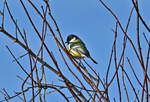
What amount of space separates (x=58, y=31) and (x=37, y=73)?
0.39 m

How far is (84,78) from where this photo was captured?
1.84 meters

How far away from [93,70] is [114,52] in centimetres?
23

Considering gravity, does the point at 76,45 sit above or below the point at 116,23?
above

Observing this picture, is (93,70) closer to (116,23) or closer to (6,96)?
(116,23)

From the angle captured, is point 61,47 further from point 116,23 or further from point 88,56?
point 88,56

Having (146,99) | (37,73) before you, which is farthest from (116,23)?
(37,73)

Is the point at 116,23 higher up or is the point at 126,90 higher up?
the point at 116,23

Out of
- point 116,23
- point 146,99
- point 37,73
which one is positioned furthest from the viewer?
point 37,73

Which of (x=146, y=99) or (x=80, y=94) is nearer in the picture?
(x=146, y=99)

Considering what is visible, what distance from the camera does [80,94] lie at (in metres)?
2.00

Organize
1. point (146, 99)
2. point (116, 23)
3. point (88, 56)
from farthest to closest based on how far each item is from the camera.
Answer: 1. point (88, 56)
2. point (116, 23)
3. point (146, 99)

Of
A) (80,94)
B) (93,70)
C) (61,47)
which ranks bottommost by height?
(80,94)

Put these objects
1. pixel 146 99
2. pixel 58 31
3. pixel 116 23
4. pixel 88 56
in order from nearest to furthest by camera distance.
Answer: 1. pixel 146 99
2. pixel 116 23
3. pixel 58 31
4. pixel 88 56

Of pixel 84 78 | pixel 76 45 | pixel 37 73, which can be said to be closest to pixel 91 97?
pixel 84 78
